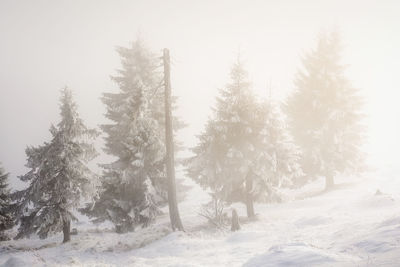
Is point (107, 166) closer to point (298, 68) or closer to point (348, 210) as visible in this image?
point (348, 210)

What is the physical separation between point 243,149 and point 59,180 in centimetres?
1223

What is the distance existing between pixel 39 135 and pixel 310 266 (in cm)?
12752

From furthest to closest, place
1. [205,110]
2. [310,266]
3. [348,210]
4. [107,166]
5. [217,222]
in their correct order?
[205,110]
[107,166]
[217,222]
[348,210]
[310,266]

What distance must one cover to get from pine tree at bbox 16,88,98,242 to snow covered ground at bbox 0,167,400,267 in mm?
1641

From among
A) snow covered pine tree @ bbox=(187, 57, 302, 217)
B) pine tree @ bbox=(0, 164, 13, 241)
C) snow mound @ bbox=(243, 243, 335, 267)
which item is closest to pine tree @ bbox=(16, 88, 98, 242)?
pine tree @ bbox=(0, 164, 13, 241)

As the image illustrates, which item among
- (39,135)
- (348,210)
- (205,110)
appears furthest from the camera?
(205,110)

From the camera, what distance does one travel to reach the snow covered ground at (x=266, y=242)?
8.72 metres

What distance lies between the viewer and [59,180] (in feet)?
65.2

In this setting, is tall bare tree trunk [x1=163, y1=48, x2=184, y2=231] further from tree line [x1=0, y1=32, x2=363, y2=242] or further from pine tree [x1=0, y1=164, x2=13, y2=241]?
pine tree [x1=0, y1=164, x2=13, y2=241]

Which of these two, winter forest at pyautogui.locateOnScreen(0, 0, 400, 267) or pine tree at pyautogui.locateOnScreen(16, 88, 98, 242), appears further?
pine tree at pyautogui.locateOnScreen(16, 88, 98, 242)

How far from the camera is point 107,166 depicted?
21.1 m

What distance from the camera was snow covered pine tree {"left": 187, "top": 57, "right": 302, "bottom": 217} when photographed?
65.9 ft

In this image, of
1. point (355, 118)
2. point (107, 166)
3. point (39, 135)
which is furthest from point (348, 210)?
point (39, 135)

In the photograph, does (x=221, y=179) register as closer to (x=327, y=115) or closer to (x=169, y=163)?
(x=169, y=163)
